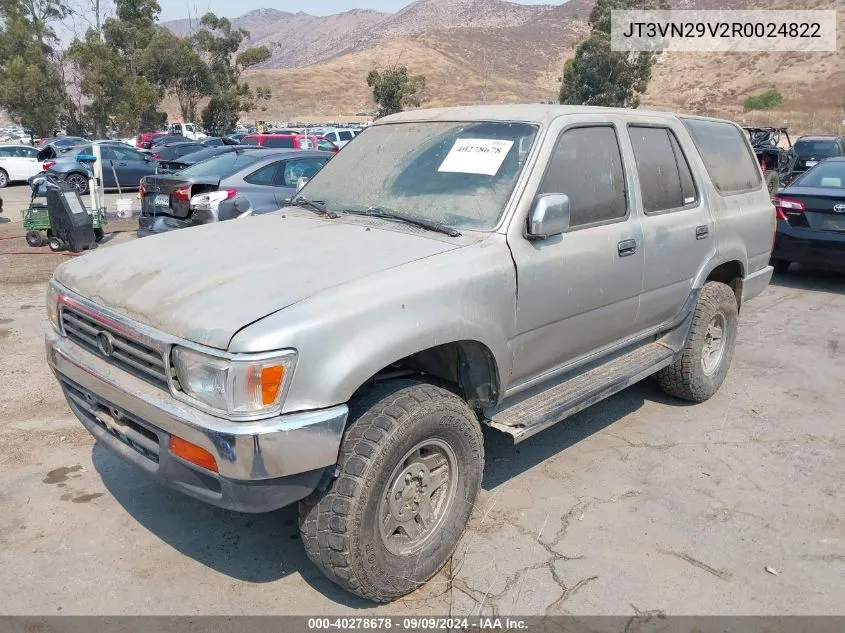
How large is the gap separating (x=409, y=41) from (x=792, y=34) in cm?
5354

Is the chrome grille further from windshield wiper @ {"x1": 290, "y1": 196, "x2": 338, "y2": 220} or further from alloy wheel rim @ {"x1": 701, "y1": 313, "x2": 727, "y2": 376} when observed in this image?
alloy wheel rim @ {"x1": 701, "y1": 313, "x2": 727, "y2": 376}

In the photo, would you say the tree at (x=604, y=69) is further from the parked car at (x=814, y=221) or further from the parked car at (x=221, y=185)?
the parked car at (x=221, y=185)

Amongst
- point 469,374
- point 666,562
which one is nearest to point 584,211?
point 469,374

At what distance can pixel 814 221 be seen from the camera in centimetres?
830

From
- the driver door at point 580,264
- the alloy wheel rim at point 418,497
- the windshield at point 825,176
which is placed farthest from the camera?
the windshield at point 825,176

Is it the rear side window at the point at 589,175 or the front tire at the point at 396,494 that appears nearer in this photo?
the front tire at the point at 396,494

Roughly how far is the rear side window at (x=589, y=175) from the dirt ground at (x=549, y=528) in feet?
4.88

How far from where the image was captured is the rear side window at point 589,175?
3598 millimetres

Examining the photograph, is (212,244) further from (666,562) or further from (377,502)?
(666,562)

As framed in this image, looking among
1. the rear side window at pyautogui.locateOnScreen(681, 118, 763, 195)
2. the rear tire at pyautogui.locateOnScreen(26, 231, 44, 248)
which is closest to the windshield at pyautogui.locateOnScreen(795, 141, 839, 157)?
the rear side window at pyautogui.locateOnScreen(681, 118, 763, 195)

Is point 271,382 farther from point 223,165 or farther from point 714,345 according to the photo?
point 223,165

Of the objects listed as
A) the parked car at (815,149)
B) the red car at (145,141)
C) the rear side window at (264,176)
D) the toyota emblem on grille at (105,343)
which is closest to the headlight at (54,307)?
the toyota emblem on grille at (105,343)

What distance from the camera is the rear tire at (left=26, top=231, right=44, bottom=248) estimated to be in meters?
10.6

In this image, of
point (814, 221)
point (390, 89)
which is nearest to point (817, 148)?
point (814, 221)
